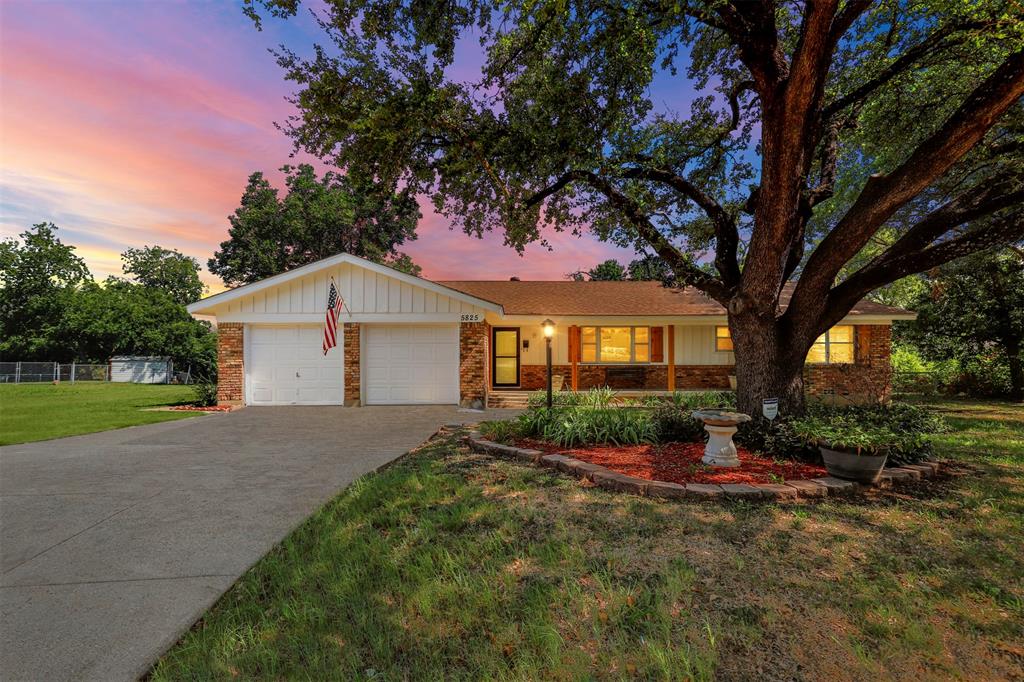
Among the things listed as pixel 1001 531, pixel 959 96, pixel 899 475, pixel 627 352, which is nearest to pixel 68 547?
pixel 1001 531

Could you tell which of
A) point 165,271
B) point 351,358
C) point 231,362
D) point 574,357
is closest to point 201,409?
point 231,362

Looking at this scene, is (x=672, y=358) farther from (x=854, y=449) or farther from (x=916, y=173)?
(x=854, y=449)

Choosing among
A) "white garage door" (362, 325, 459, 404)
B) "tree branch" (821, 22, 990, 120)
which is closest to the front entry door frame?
"white garage door" (362, 325, 459, 404)

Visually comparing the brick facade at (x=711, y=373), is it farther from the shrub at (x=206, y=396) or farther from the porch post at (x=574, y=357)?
the shrub at (x=206, y=396)

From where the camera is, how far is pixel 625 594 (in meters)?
2.49

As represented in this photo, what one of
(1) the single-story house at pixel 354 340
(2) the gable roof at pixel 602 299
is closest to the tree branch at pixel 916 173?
(1) the single-story house at pixel 354 340

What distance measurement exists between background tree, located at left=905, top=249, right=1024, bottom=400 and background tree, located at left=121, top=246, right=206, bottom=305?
61401 millimetres

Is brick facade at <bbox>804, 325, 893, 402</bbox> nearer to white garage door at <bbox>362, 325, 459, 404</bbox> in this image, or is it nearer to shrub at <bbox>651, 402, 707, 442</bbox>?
shrub at <bbox>651, 402, 707, 442</bbox>

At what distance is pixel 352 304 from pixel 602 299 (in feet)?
29.9

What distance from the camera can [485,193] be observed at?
8.24 metres

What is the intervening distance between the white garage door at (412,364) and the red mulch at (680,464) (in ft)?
19.8

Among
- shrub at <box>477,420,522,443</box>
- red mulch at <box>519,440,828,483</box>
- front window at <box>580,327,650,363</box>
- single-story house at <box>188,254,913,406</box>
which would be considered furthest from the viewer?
front window at <box>580,327,650,363</box>

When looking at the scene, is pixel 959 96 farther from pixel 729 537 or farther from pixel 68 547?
pixel 68 547

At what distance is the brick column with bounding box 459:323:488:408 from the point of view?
11516 millimetres
